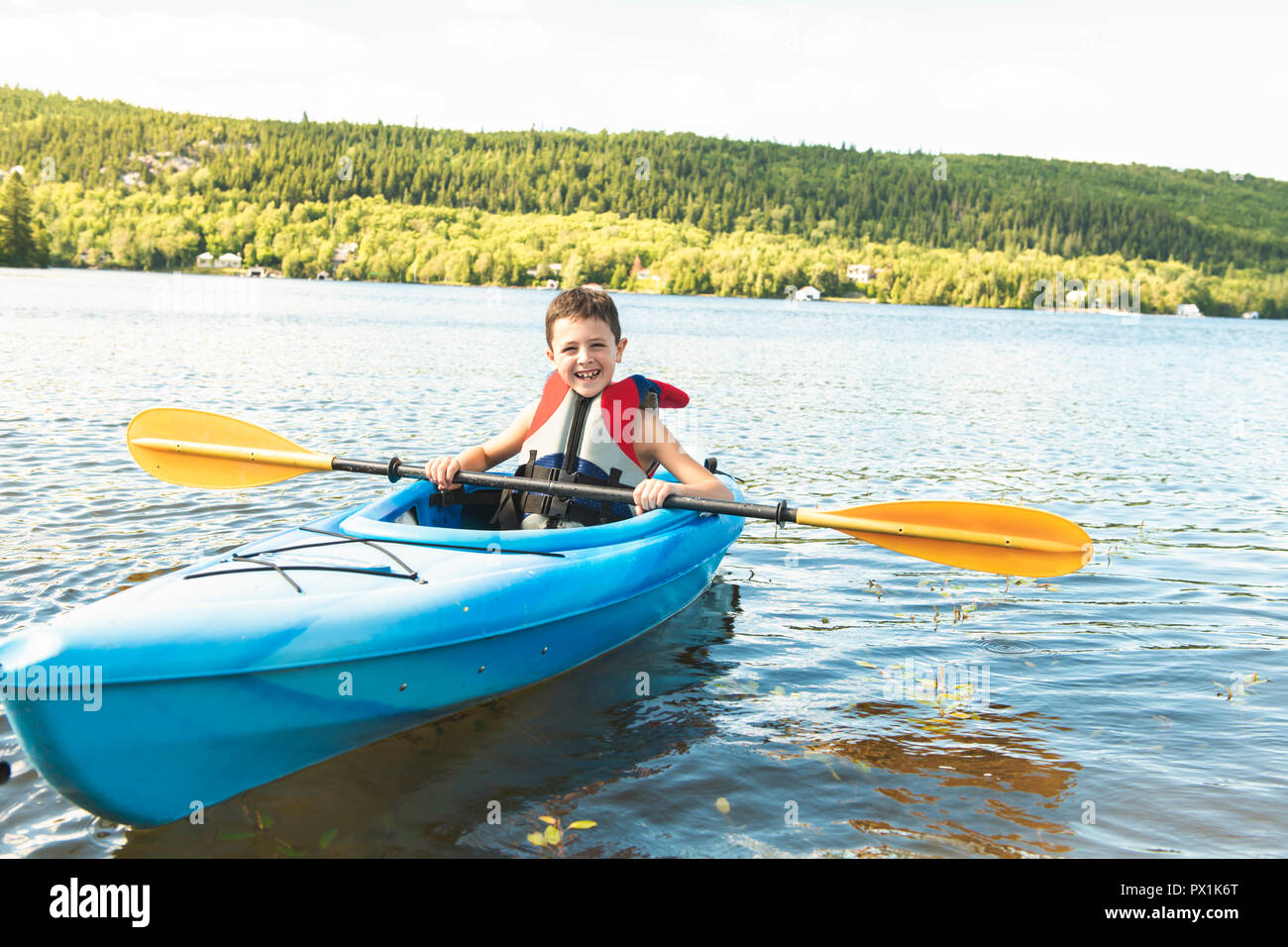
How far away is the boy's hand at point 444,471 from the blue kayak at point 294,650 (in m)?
0.34

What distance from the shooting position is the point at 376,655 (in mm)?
3590

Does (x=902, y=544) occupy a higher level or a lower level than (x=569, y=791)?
higher

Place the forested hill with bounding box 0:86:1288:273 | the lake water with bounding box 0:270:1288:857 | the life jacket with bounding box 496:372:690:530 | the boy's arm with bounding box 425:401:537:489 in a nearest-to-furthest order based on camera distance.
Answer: the lake water with bounding box 0:270:1288:857 < the life jacket with bounding box 496:372:690:530 < the boy's arm with bounding box 425:401:537:489 < the forested hill with bounding box 0:86:1288:273

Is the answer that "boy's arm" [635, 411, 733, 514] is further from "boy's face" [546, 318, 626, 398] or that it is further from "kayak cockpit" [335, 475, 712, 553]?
"boy's face" [546, 318, 626, 398]

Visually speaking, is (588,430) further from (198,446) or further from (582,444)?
(198,446)

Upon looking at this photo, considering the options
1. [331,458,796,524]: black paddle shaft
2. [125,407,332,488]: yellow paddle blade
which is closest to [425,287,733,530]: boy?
[331,458,796,524]: black paddle shaft

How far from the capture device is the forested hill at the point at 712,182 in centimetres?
10956

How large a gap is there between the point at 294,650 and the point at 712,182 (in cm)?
12193

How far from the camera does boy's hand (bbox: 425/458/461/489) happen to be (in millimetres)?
5098

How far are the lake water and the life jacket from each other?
0.91 m

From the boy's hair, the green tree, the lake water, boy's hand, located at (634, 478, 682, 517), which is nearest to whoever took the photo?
the lake water

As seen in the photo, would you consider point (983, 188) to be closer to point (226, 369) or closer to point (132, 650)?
point (226, 369)
